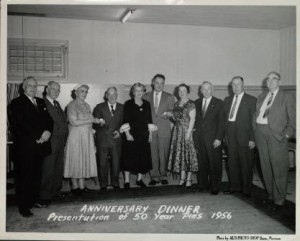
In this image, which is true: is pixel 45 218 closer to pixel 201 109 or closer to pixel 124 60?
pixel 201 109

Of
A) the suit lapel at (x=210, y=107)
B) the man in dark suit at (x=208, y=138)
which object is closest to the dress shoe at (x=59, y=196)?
the man in dark suit at (x=208, y=138)

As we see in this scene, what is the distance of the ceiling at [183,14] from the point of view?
4.17 metres

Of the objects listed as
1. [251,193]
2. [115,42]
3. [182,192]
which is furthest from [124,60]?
[251,193]

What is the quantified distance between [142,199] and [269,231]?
1.38 meters

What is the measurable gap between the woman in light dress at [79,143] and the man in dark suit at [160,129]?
0.86 metres

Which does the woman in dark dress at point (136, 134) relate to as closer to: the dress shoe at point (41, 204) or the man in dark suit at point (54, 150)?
the man in dark suit at point (54, 150)

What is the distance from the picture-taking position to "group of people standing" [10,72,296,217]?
3.10 metres

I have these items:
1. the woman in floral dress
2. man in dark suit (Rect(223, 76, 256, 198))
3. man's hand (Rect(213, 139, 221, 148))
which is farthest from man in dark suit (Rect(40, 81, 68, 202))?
man in dark suit (Rect(223, 76, 256, 198))

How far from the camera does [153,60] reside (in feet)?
17.4

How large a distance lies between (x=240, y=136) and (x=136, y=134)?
125cm

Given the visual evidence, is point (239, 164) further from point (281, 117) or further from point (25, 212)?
point (25, 212)

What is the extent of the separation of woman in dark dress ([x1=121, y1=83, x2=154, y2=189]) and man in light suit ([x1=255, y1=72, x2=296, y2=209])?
133 cm

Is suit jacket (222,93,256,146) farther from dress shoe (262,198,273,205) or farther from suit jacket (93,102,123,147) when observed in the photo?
suit jacket (93,102,123,147)

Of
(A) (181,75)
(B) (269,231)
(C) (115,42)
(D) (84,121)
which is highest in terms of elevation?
(C) (115,42)
